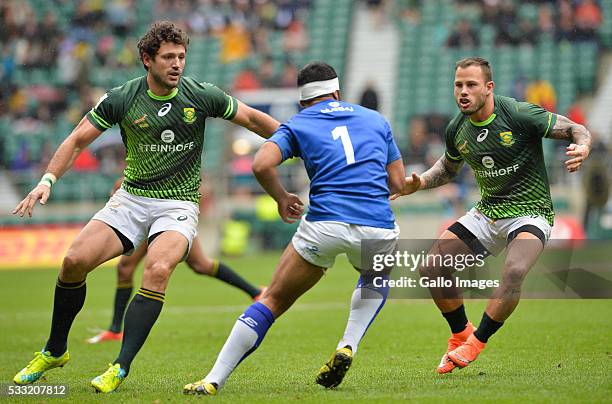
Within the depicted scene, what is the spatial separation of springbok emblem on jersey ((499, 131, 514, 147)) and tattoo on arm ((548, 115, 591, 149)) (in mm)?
325

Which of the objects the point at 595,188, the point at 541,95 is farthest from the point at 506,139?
the point at 541,95

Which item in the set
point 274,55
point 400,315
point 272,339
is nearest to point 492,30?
point 274,55

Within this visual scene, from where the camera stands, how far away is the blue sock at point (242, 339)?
6949 millimetres

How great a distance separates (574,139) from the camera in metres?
7.94

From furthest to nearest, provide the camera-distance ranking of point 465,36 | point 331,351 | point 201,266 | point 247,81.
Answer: point 247,81 < point 465,36 < point 201,266 < point 331,351

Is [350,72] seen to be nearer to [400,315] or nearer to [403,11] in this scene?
[403,11]

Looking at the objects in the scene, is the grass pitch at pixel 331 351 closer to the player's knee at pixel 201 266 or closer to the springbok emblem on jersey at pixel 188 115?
the player's knee at pixel 201 266

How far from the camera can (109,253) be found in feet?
25.5

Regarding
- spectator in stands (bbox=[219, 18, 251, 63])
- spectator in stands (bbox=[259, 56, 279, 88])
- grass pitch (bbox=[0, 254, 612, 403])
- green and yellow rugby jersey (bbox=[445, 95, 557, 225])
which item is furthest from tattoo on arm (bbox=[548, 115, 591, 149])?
spectator in stands (bbox=[219, 18, 251, 63])

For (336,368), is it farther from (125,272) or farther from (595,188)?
(595,188)

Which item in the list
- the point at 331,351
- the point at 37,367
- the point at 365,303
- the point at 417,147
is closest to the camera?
the point at 365,303

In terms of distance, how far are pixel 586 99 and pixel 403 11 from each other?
6793mm

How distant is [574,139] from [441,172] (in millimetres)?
1399

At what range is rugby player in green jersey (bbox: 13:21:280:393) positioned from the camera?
777cm
